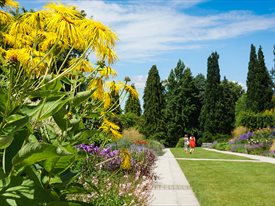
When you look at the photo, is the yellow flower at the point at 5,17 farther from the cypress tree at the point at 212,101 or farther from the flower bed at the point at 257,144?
the cypress tree at the point at 212,101

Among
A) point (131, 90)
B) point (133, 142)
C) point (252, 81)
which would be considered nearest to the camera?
point (131, 90)

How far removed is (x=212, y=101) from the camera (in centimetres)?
4750

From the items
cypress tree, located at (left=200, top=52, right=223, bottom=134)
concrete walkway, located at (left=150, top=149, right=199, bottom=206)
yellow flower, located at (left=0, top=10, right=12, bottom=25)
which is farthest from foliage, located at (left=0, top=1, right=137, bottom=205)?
cypress tree, located at (left=200, top=52, right=223, bottom=134)

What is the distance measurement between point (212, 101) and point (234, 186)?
37.6 metres

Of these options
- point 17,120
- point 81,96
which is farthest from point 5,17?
point 17,120

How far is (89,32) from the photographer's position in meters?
2.06

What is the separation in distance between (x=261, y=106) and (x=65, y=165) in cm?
4365

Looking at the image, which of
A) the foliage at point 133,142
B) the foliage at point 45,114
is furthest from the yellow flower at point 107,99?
the foliage at point 133,142

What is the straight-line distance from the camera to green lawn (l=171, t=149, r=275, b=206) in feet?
27.1

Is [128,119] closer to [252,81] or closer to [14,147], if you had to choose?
→ [14,147]

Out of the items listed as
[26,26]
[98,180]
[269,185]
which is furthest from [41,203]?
[269,185]

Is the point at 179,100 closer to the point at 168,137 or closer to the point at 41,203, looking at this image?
the point at 168,137

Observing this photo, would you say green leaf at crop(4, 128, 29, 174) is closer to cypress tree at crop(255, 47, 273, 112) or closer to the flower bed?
the flower bed

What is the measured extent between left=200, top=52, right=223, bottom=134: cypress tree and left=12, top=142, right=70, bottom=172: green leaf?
46.2 m
